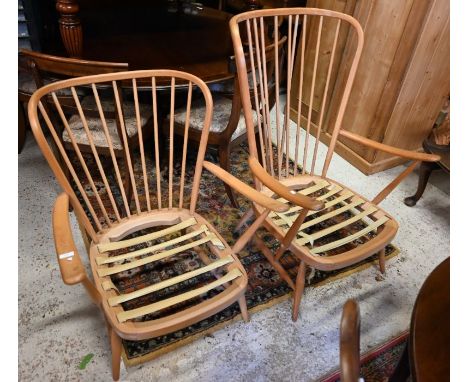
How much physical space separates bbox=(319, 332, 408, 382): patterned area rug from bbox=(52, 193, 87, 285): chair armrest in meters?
0.95

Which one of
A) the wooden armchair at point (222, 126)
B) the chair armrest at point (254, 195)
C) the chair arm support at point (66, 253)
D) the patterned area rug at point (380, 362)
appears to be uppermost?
the chair armrest at point (254, 195)

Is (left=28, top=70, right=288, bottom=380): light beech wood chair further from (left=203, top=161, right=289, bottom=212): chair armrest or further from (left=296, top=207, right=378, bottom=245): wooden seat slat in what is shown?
(left=296, top=207, right=378, bottom=245): wooden seat slat

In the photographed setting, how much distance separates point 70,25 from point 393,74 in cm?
171

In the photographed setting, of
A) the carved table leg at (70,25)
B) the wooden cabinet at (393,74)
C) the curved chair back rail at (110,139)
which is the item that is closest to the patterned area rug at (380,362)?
the curved chair back rail at (110,139)

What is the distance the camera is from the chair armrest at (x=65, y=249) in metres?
0.78

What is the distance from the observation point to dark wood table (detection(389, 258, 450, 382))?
26.4 inches

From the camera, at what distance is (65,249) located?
2.75 ft

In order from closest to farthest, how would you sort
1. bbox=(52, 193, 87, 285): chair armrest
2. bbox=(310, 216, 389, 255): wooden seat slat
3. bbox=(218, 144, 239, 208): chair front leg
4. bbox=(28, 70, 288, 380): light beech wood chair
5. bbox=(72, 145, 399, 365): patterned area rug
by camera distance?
bbox=(52, 193, 87, 285): chair armrest, bbox=(28, 70, 288, 380): light beech wood chair, bbox=(310, 216, 389, 255): wooden seat slat, bbox=(72, 145, 399, 365): patterned area rug, bbox=(218, 144, 239, 208): chair front leg

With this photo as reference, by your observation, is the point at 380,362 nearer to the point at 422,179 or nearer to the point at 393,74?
the point at 422,179

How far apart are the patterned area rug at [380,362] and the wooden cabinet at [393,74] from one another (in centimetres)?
121

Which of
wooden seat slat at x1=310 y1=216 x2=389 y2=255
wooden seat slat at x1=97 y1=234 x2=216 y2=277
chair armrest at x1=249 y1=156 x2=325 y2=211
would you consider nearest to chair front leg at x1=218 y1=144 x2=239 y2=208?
chair armrest at x1=249 y1=156 x2=325 y2=211

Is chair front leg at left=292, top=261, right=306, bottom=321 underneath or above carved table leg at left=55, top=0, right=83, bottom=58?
underneath

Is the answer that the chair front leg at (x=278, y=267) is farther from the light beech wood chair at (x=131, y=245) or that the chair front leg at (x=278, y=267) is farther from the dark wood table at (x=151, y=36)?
the dark wood table at (x=151, y=36)
